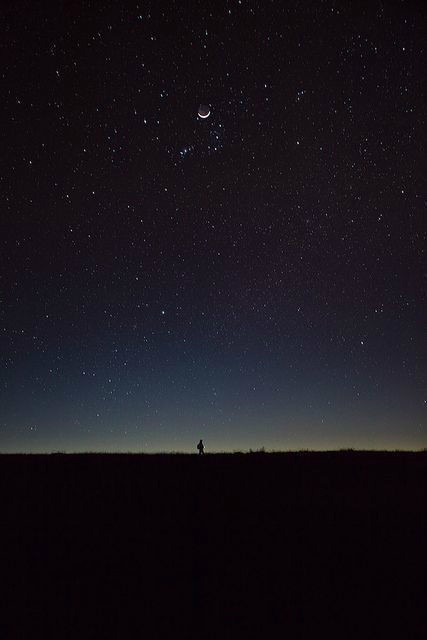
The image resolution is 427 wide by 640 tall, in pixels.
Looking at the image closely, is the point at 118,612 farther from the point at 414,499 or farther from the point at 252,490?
the point at 414,499

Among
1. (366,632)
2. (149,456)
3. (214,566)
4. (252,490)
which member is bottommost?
(366,632)

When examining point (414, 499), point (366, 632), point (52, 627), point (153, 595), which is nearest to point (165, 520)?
point (153, 595)

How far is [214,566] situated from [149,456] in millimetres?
9358

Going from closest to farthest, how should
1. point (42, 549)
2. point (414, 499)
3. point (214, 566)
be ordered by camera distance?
point (214, 566) < point (42, 549) < point (414, 499)

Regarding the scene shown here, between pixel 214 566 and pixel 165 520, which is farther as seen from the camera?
pixel 165 520

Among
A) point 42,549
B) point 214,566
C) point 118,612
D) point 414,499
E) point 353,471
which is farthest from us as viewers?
point 353,471

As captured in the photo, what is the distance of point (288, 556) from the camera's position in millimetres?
6852

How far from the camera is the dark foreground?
16.8 feet

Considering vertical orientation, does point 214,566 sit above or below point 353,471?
below

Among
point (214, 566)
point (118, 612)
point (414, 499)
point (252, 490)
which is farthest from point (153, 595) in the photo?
point (414, 499)

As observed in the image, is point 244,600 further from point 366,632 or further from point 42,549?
point 42,549

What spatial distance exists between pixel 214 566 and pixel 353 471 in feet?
27.7

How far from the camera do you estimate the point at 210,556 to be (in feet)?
22.3

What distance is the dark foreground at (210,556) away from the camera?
5133 millimetres
